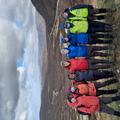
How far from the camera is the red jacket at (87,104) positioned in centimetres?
1553

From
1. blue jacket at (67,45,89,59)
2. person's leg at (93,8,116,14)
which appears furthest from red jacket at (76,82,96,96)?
person's leg at (93,8,116,14)

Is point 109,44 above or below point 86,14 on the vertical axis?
below

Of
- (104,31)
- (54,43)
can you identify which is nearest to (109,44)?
(104,31)

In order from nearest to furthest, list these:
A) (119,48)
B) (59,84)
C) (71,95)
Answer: (71,95) → (119,48) → (59,84)

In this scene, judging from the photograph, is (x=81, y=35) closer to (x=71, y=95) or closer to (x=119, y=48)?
(x=119, y=48)

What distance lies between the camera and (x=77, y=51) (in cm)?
1720

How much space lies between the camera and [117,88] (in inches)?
650

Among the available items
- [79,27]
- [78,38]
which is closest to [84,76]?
[78,38]

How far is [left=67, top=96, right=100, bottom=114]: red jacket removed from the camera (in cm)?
1553

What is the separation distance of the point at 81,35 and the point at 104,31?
1.15 meters

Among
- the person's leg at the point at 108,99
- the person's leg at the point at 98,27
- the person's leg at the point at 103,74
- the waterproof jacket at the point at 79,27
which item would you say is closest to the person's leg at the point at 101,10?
the person's leg at the point at 98,27

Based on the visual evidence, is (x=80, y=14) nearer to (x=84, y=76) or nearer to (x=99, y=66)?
(x=99, y=66)

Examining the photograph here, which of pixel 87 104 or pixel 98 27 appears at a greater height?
pixel 98 27

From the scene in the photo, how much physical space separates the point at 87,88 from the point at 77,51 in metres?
2.18
